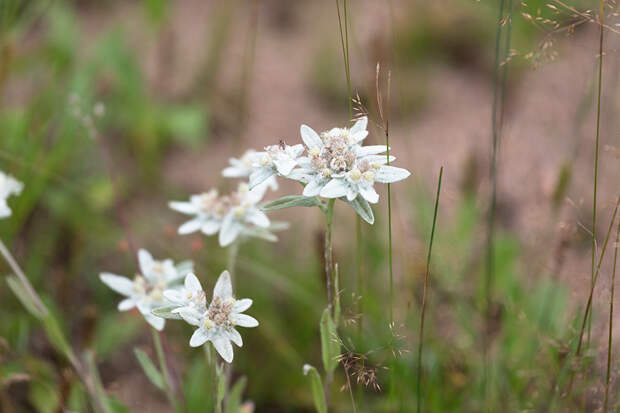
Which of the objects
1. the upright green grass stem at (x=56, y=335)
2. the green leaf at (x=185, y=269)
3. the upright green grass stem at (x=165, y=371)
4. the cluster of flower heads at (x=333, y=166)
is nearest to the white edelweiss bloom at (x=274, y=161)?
the cluster of flower heads at (x=333, y=166)

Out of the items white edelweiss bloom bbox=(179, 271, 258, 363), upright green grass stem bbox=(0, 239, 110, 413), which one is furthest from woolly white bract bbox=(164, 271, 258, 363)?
upright green grass stem bbox=(0, 239, 110, 413)

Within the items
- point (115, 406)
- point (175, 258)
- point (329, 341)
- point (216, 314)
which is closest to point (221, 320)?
point (216, 314)

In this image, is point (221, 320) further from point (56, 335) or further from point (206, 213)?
point (56, 335)

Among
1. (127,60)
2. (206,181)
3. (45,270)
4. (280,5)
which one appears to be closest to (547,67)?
(280,5)

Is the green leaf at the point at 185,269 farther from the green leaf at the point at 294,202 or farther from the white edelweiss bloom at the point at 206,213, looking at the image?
the green leaf at the point at 294,202

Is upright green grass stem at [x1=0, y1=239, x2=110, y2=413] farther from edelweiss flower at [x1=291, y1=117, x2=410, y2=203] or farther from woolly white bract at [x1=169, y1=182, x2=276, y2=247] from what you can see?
edelweiss flower at [x1=291, y1=117, x2=410, y2=203]

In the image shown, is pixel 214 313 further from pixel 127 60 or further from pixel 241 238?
pixel 127 60

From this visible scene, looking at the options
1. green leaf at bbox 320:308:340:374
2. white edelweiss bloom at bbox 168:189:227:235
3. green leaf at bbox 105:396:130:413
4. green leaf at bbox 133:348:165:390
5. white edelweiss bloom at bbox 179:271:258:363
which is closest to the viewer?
white edelweiss bloom at bbox 179:271:258:363
